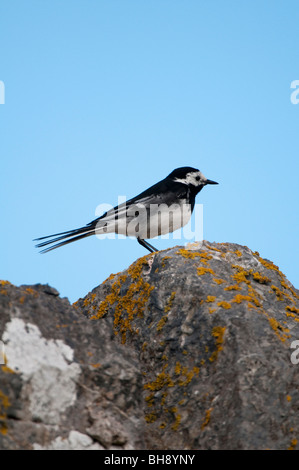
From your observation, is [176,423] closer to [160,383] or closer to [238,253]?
[160,383]

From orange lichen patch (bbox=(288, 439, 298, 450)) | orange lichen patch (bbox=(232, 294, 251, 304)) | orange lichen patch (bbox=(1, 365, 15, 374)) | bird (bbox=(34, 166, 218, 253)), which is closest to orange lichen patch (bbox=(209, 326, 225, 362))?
orange lichen patch (bbox=(232, 294, 251, 304))

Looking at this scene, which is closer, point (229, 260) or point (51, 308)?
point (51, 308)

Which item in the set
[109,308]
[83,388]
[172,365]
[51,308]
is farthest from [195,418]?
[109,308]

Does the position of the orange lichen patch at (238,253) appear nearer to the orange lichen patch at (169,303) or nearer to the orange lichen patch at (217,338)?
the orange lichen patch at (169,303)

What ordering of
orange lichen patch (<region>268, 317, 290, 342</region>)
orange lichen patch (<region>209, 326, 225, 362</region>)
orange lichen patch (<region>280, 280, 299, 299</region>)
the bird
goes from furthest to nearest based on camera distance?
the bird → orange lichen patch (<region>280, 280, 299, 299</region>) → orange lichen patch (<region>268, 317, 290, 342</region>) → orange lichen patch (<region>209, 326, 225, 362</region>)

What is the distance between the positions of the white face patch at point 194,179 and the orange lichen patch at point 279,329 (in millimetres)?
4943

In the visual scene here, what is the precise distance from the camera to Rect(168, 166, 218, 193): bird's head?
A: 9.30 metres

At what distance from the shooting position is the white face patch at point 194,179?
9.29 m

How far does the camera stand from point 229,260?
5.36 m

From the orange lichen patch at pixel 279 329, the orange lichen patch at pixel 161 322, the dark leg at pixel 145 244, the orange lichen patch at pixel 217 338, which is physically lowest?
the orange lichen patch at pixel 217 338

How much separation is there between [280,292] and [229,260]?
559mm

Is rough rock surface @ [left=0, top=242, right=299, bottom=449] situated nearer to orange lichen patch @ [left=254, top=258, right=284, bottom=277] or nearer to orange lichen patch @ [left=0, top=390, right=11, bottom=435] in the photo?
orange lichen patch @ [left=0, top=390, right=11, bottom=435]

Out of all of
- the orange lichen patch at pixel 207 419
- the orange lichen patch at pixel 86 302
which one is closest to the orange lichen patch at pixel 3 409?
the orange lichen patch at pixel 207 419
